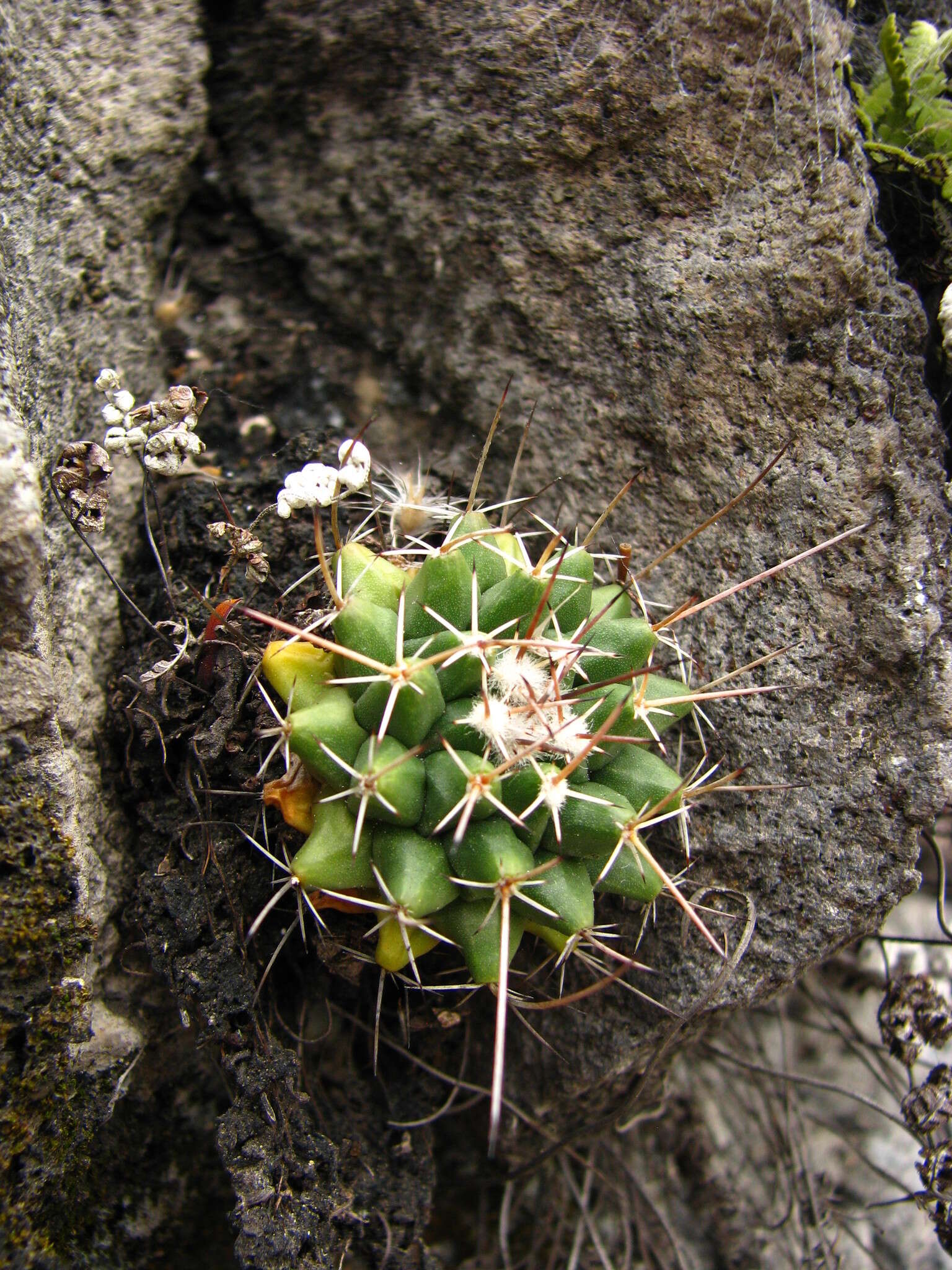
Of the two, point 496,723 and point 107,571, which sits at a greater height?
point 496,723

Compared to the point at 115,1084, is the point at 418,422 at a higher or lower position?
higher

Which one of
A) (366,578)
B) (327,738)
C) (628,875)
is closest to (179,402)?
(366,578)

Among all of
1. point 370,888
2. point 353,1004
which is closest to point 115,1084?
point 353,1004

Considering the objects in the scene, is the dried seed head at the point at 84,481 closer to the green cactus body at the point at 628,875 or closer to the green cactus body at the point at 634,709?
the green cactus body at the point at 634,709

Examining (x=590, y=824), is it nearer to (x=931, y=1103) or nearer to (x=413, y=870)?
(x=413, y=870)

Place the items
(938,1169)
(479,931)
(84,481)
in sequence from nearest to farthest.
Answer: (479,931) < (84,481) < (938,1169)

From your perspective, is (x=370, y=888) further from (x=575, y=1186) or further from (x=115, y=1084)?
(x=575, y=1186)

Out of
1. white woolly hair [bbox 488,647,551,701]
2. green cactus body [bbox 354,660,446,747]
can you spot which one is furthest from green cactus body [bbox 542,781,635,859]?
green cactus body [bbox 354,660,446,747]
